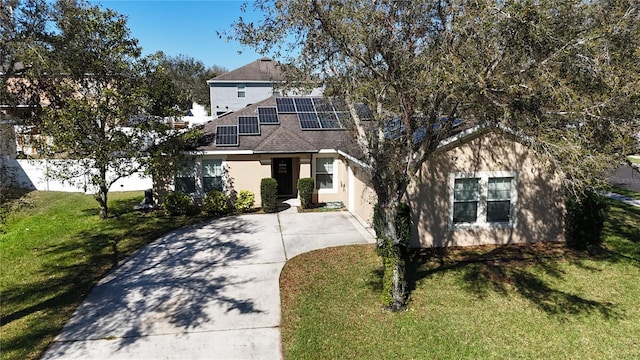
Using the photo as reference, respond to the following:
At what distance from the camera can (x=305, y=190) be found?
55.2ft

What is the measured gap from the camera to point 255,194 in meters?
17.3

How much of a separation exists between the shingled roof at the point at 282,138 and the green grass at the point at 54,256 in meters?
3.58

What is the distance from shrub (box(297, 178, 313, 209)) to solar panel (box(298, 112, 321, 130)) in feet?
8.96

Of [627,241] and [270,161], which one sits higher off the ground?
[270,161]

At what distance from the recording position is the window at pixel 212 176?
1697cm

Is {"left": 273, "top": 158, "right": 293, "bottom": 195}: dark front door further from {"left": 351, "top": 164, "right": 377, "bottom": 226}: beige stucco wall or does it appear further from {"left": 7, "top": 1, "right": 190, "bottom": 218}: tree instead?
{"left": 7, "top": 1, "right": 190, "bottom": 218}: tree

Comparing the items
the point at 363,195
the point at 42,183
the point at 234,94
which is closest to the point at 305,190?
the point at 363,195

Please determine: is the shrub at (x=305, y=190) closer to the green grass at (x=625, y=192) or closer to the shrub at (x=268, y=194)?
the shrub at (x=268, y=194)

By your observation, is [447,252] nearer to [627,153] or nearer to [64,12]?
[627,153]

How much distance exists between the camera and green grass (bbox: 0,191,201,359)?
315 inches

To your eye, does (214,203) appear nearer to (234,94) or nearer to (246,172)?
(246,172)

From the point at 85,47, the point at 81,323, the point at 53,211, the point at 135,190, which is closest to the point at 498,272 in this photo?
the point at 81,323

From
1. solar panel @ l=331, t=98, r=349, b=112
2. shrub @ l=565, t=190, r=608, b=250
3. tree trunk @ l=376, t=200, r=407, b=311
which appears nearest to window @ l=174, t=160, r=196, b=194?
solar panel @ l=331, t=98, r=349, b=112

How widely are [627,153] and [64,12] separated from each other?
457 inches
